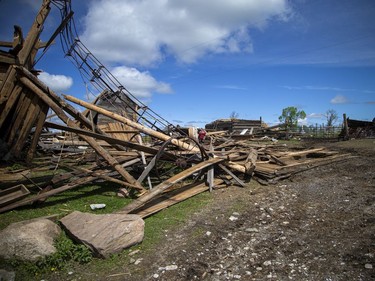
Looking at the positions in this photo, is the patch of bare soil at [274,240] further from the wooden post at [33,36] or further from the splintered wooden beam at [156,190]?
the wooden post at [33,36]

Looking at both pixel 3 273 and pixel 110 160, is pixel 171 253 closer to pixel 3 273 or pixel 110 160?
pixel 3 273

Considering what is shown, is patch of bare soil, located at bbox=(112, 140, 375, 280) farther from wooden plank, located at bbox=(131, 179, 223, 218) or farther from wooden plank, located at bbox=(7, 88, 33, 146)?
wooden plank, located at bbox=(7, 88, 33, 146)

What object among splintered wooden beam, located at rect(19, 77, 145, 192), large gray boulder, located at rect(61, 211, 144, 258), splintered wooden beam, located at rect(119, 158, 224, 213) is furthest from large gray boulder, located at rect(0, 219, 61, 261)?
splintered wooden beam, located at rect(19, 77, 145, 192)

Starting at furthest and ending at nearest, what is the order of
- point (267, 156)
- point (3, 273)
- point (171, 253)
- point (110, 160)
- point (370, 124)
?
point (370, 124), point (267, 156), point (110, 160), point (171, 253), point (3, 273)

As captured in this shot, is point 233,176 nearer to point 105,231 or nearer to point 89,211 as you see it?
point 89,211

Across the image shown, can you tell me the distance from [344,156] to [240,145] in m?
4.80

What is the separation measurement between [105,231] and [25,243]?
3.36 feet

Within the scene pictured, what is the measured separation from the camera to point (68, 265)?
3.38 metres

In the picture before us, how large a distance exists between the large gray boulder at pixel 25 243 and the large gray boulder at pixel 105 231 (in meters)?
0.41

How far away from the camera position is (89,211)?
210 inches

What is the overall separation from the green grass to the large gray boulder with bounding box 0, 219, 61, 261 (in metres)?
0.10

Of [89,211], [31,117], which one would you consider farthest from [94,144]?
[31,117]

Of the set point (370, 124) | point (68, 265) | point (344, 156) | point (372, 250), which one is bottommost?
point (68, 265)

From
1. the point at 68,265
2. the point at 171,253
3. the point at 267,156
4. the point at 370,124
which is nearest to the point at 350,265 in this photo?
the point at 171,253
